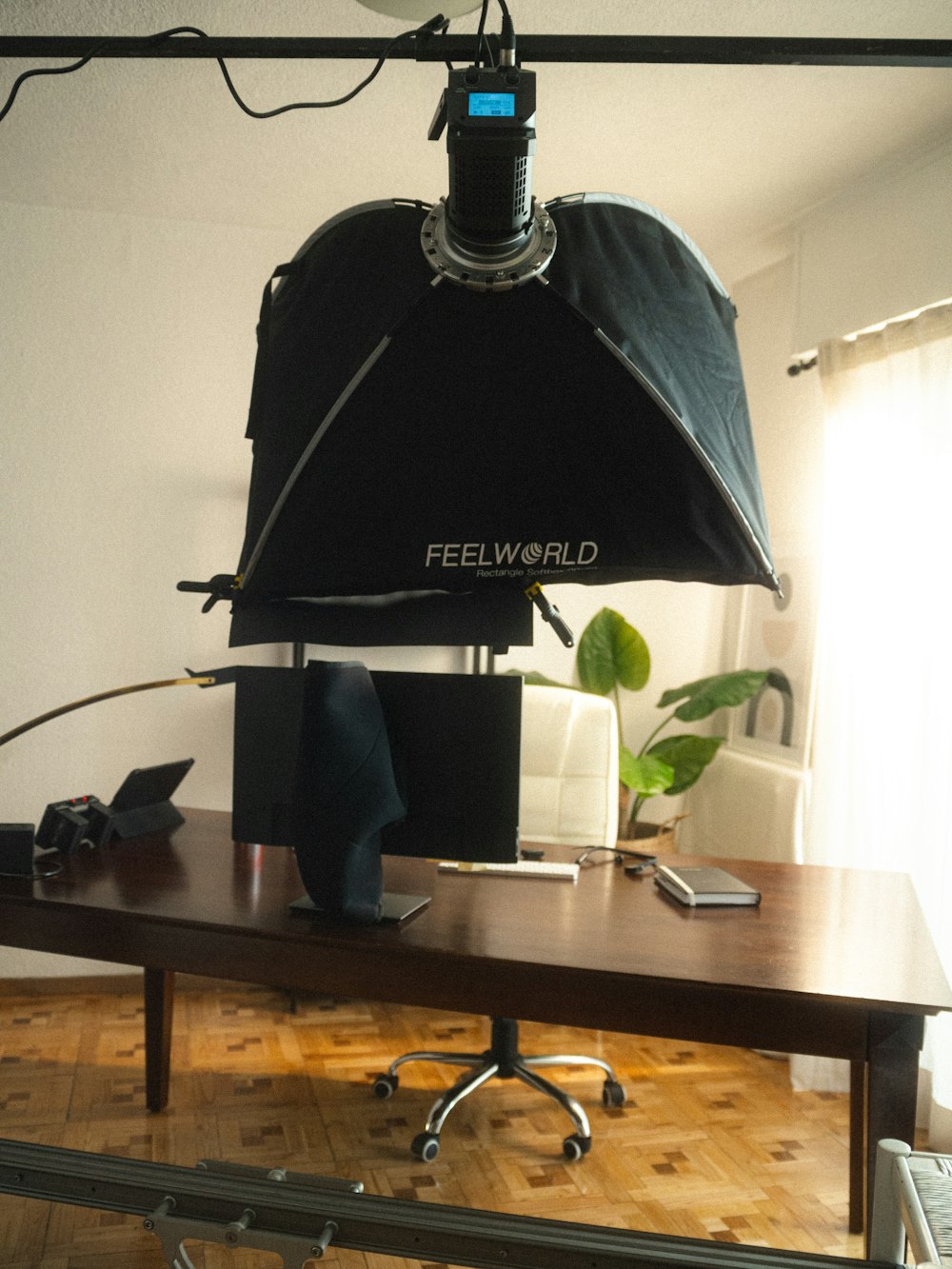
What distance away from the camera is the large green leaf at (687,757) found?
3.77m

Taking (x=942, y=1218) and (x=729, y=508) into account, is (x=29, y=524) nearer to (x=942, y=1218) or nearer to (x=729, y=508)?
(x=729, y=508)

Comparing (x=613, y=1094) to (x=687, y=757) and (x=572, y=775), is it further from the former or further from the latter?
(x=687, y=757)

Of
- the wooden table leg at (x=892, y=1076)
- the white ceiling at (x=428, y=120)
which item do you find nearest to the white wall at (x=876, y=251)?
the white ceiling at (x=428, y=120)

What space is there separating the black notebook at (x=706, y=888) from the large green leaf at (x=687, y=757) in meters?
1.41

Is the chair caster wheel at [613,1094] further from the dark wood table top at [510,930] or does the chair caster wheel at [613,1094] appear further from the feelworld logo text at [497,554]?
the feelworld logo text at [497,554]

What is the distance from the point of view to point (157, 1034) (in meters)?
2.87

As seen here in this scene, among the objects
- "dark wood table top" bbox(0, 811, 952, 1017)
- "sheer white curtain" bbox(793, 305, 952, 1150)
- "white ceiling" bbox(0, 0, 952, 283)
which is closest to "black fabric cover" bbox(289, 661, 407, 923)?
"dark wood table top" bbox(0, 811, 952, 1017)

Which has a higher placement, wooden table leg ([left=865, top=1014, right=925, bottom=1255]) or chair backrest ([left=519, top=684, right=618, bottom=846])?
chair backrest ([left=519, top=684, right=618, bottom=846])

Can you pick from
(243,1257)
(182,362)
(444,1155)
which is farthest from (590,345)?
(182,362)

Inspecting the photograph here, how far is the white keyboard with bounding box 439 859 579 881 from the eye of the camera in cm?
237

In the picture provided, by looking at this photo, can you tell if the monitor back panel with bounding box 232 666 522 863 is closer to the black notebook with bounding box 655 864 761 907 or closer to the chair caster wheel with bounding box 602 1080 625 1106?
the black notebook with bounding box 655 864 761 907

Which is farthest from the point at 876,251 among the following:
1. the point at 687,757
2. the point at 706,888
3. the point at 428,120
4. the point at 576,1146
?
the point at 576,1146

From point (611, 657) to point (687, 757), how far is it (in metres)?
0.44

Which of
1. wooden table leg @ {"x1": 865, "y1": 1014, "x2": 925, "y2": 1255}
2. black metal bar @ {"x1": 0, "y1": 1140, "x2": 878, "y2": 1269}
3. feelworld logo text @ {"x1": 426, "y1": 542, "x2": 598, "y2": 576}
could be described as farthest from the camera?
wooden table leg @ {"x1": 865, "y1": 1014, "x2": 925, "y2": 1255}
